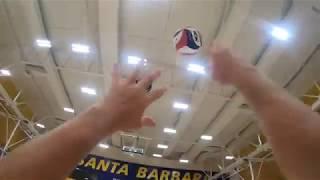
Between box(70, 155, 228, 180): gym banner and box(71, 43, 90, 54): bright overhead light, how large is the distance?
7718 mm

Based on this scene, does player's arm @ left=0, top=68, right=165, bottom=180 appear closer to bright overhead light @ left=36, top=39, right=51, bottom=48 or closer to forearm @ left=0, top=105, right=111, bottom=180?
forearm @ left=0, top=105, right=111, bottom=180

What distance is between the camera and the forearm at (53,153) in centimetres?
65

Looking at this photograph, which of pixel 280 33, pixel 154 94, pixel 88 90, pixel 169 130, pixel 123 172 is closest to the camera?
pixel 154 94

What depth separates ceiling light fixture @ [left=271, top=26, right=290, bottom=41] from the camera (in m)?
5.64

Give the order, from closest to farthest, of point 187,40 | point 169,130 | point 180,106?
1. point 187,40
2. point 180,106
3. point 169,130

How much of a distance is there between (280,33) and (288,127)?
5407 millimetres

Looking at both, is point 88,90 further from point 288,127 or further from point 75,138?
point 288,127

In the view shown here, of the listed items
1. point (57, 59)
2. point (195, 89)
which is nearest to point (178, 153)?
point (195, 89)

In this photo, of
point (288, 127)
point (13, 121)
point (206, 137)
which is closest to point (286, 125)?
point (288, 127)

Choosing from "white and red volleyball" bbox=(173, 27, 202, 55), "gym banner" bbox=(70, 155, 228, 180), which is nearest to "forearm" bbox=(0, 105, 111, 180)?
"white and red volleyball" bbox=(173, 27, 202, 55)

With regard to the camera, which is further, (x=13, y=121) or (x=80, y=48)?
(x=13, y=121)

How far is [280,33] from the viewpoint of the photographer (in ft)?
18.6

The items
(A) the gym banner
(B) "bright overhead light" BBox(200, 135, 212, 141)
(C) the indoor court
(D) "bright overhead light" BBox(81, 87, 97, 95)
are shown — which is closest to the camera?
(C) the indoor court

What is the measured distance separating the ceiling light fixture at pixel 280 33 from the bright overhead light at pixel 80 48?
11.9 feet
